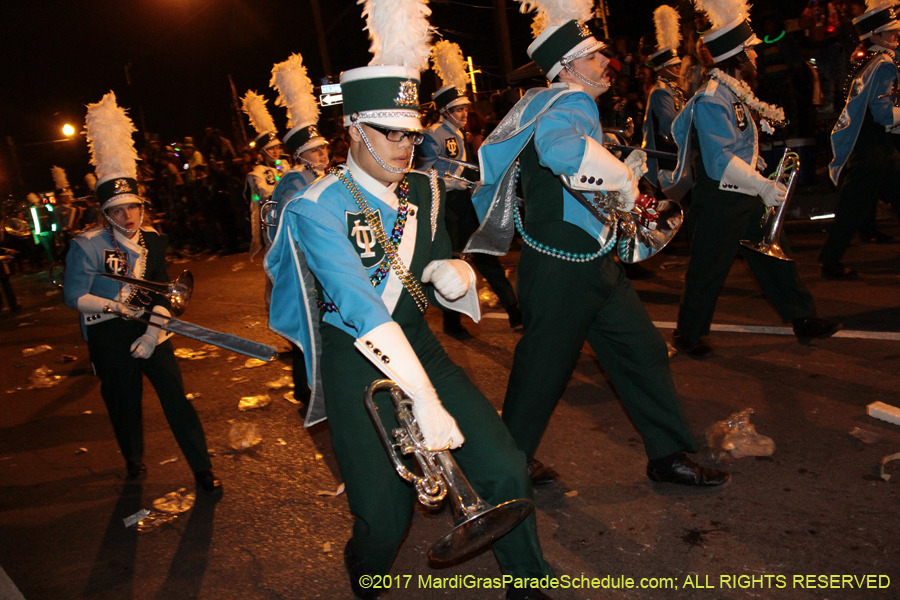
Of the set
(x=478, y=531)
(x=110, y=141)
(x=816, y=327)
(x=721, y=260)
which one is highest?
(x=110, y=141)

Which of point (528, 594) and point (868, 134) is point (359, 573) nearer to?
point (528, 594)

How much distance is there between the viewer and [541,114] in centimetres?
320

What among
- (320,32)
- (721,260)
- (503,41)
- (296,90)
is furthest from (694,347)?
(320,32)

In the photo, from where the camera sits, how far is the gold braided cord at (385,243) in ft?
8.86

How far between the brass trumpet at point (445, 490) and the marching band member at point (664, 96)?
17.0 feet

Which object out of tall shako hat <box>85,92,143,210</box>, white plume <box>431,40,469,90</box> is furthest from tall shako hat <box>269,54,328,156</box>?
white plume <box>431,40,469,90</box>

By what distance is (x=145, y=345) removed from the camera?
4.33 metres

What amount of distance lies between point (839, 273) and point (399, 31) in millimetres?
5850

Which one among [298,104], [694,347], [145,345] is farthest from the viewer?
[298,104]

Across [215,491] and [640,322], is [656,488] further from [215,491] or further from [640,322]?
[215,491]

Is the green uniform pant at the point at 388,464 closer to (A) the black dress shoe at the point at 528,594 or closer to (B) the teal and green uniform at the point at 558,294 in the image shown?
(A) the black dress shoe at the point at 528,594

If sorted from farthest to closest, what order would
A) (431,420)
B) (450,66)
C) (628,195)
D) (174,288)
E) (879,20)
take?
(450,66), (879,20), (174,288), (628,195), (431,420)

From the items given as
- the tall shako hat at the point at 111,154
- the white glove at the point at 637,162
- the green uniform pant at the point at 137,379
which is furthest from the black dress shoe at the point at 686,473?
the tall shako hat at the point at 111,154

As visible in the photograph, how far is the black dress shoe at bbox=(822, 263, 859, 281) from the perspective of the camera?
22.5ft
